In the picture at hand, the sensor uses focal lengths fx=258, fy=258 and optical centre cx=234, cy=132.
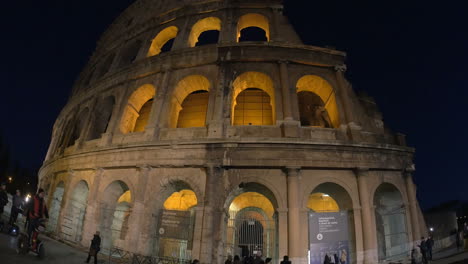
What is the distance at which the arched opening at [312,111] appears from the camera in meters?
14.6

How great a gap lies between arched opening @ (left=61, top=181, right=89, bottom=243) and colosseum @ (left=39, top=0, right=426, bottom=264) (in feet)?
0.21

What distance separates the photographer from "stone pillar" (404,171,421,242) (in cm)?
1116

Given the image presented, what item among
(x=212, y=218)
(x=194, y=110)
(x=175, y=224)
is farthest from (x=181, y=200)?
(x=194, y=110)

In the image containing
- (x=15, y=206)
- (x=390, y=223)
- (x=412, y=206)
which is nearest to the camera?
(x=15, y=206)

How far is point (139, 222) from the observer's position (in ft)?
35.8

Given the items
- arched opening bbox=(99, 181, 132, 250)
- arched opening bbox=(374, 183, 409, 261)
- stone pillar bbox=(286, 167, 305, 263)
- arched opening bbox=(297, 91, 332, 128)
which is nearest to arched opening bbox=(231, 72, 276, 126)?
arched opening bbox=(297, 91, 332, 128)

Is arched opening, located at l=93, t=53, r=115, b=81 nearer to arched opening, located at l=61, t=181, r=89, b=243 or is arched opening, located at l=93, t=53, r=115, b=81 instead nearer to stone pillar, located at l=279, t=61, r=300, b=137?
arched opening, located at l=61, t=181, r=89, b=243

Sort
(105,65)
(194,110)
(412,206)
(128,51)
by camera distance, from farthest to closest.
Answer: (105,65)
(128,51)
(194,110)
(412,206)

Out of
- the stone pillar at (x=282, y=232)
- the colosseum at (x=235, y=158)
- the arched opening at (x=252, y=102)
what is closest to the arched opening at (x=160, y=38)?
the colosseum at (x=235, y=158)

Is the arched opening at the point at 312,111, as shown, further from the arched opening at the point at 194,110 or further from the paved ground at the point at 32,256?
the paved ground at the point at 32,256

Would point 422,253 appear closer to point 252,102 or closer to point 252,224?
point 252,224

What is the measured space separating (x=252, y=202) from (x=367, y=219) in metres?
5.74

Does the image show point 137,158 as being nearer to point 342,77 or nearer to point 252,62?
point 252,62

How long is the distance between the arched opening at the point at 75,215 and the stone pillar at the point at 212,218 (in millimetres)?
6918
